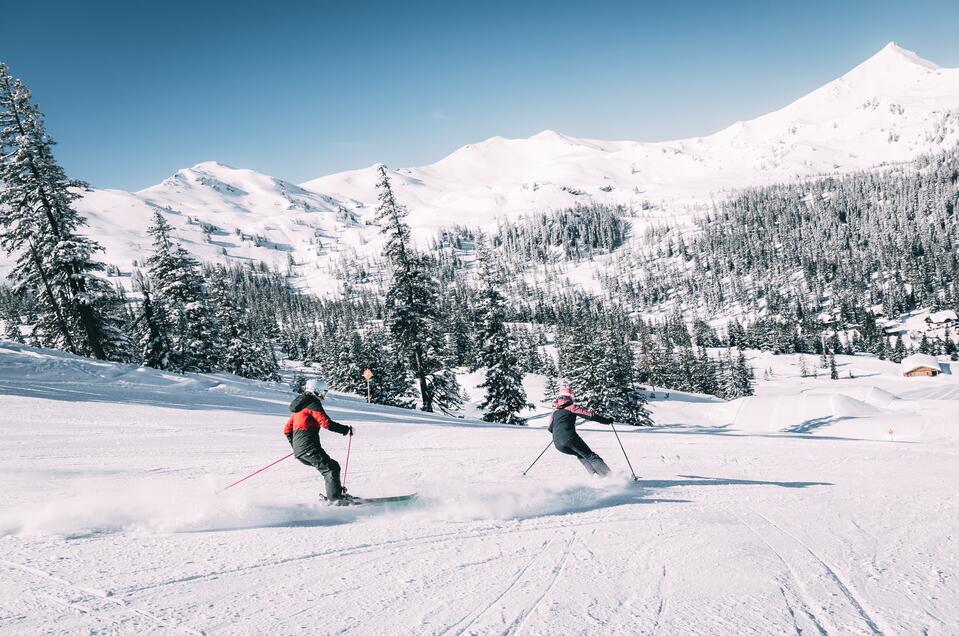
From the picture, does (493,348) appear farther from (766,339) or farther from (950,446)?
(766,339)

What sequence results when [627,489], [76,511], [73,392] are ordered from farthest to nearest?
[73,392] < [627,489] < [76,511]

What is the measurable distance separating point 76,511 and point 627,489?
761 cm

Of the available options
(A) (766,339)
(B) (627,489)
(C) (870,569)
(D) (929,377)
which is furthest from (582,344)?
(A) (766,339)

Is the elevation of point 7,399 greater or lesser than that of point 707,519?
greater

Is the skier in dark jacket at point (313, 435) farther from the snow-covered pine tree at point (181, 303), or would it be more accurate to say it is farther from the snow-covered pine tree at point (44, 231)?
the snow-covered pine tree at point (181, 303)

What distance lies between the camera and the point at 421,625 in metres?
3.84

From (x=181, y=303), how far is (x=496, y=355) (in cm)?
2096

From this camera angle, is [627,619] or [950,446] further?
[950,446]

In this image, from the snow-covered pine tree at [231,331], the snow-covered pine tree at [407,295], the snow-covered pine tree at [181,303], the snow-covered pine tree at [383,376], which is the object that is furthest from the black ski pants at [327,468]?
the snow-covered pine tree at [383,376]

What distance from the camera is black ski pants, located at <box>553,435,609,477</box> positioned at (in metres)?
8.51

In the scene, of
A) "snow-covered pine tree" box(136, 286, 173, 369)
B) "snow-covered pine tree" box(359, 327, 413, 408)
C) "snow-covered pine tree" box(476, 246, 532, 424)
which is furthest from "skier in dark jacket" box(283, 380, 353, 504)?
"snow-covered pine tree" box(359, 327, 413, 408)

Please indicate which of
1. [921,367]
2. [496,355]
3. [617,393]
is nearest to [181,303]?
[496,355]

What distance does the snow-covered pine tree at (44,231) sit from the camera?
22.6 meters

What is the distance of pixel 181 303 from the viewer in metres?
32.0
